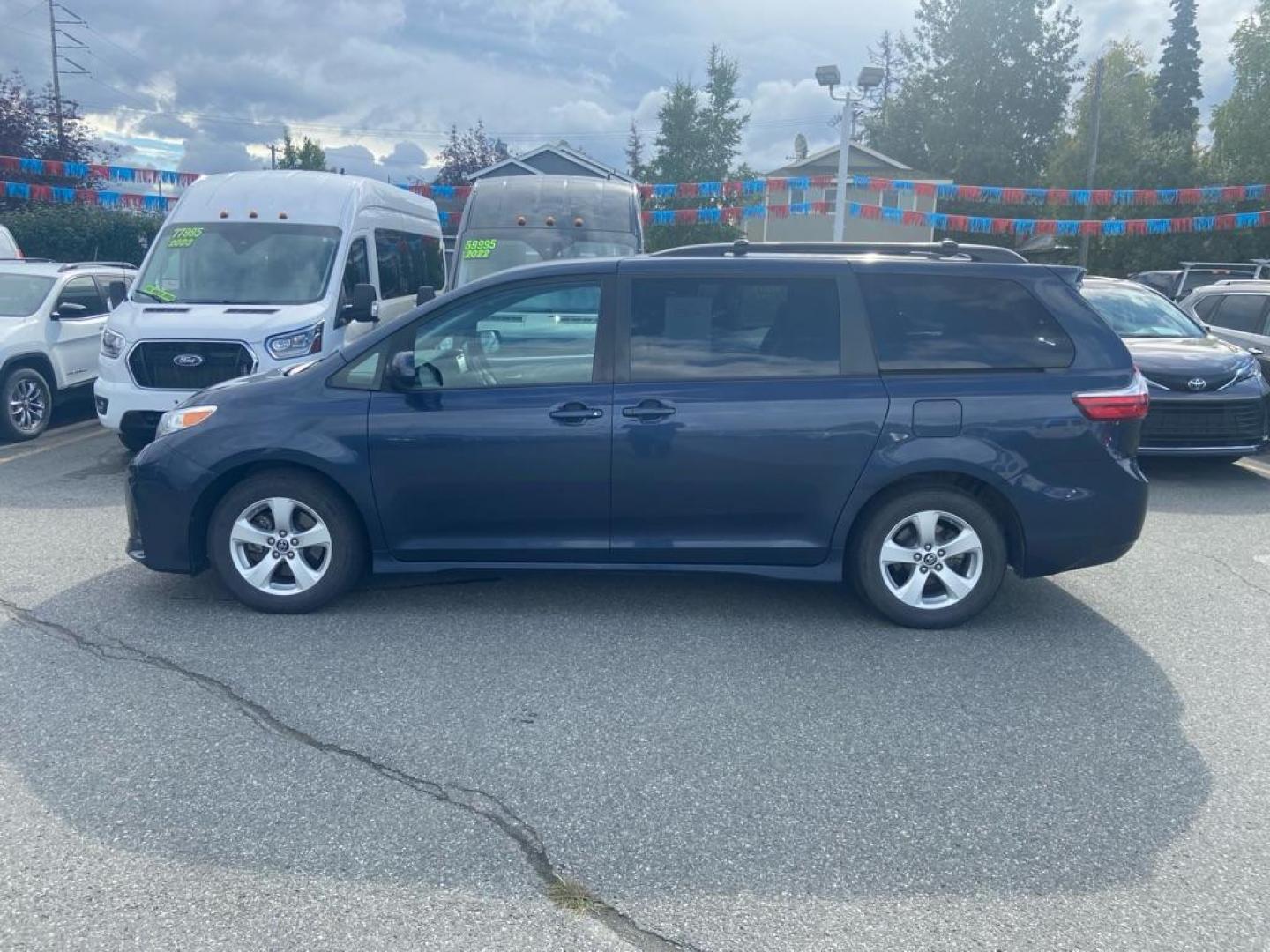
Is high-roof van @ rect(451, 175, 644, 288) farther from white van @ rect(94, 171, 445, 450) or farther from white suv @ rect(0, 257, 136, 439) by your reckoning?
white suv @ rect(0, 257, 136, 439)

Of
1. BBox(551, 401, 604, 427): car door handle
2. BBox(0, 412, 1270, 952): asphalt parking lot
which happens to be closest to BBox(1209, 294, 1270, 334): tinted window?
BBox(0, 412, 1270, 952): asphalt parking lot

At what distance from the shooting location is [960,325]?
539 centimetres

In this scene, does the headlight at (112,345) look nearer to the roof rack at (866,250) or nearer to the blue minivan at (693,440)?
the blue minivan at (693,440)

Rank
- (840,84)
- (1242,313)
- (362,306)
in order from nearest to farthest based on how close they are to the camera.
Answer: (362,306), (1242,313), (840,84)

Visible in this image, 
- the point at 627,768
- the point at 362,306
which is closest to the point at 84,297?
the point at 362,306

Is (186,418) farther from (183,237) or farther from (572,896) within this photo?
(183,237)

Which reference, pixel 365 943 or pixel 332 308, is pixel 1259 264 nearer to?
pixel 332 308

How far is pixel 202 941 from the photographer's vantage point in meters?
2.89

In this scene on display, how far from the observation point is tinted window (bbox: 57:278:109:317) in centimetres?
1120

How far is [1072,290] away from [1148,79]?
59.7 metres

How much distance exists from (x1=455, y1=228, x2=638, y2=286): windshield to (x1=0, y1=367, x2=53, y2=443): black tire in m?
4.21

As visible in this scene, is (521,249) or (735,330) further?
(521,249)

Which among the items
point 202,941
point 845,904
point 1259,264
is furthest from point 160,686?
point 1259,264

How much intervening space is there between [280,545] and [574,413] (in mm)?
1616
